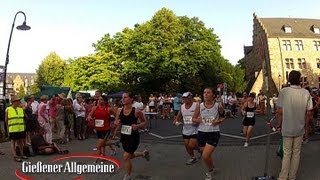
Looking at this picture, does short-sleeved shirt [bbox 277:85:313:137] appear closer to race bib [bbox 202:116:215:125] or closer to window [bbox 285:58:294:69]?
race bib [bbox 202:116:215:125]

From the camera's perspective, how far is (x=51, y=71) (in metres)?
84.6

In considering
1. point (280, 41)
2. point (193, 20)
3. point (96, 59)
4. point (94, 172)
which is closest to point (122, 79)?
point (96, 59)

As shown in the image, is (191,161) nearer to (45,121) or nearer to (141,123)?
(141,123)

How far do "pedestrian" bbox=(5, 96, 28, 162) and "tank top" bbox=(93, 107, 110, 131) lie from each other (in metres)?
2.15

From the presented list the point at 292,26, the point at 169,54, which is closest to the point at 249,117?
the point at 169,54

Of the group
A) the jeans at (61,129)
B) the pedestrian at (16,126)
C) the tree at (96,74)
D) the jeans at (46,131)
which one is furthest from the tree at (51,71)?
the pedestrian at (16,126)

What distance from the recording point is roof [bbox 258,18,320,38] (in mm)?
81188

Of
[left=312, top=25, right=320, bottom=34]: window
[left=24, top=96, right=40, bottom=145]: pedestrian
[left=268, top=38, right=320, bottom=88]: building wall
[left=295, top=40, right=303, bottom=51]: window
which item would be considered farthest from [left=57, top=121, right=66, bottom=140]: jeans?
[left=312, top=25, right=320, bottom=34]: window

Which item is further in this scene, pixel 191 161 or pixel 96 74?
pixel 96 74

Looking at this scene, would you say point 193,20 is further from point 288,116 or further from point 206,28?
point 288,116

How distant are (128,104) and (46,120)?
6.44 meters

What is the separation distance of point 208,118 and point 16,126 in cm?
581

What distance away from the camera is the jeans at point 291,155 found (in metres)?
7.15

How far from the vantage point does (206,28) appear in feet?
181
